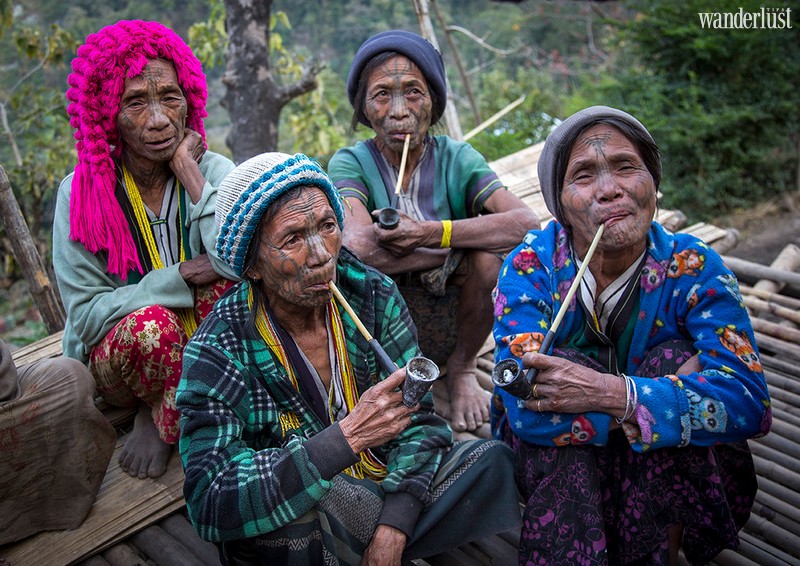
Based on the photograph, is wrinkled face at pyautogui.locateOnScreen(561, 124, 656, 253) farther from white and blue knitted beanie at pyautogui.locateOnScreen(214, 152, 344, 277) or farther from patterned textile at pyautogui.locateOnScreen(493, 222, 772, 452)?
white and blue knitted beanie at pyautogui.locateOnScreen(214, 152, 344, 277)

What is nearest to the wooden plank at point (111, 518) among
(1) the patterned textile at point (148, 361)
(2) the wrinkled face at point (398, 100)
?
(1) the patterned textile at point (148, 361)

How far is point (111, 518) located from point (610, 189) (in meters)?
1.92

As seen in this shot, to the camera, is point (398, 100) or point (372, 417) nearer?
point (372, 417)

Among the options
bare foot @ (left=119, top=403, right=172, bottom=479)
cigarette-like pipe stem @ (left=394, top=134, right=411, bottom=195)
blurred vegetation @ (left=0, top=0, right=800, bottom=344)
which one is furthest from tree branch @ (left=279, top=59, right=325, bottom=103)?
bare foot @ (left=119, top=403, right=172, bottom=479)

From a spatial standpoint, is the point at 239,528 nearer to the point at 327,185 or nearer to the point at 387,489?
the point at 387,489

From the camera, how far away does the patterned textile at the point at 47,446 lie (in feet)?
7.45

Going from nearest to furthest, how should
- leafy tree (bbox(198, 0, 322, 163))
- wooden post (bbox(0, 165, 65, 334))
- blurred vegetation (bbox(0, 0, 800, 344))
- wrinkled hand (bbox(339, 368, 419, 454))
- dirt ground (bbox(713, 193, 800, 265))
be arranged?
wrinkled hand (bbox(339, 368, 419, 454)), wooden post (bbox(0, 165, 65, 334)), leafy tree (bbox(198, 0, 322, 163)), blurred vegetation (bbox(0, 0, 800, 344)), dirt ground (bbox(713, 193, 800, 265))

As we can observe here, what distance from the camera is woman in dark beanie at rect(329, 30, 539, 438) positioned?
284 centimetres

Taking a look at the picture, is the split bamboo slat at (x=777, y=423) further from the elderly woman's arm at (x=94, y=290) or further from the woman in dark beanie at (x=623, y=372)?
the elderly woman's arm at (x=94, y=290)

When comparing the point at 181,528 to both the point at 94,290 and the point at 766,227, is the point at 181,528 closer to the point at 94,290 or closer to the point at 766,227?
the point at 94,290

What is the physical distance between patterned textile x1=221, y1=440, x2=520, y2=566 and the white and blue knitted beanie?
0.70 m

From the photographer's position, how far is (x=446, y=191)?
10.1 feet

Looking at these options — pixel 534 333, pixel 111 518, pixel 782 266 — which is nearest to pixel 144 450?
pixel 111 518

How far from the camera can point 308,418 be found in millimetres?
2053
